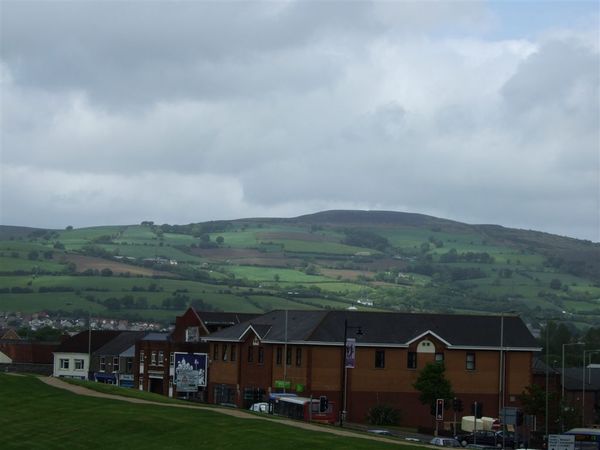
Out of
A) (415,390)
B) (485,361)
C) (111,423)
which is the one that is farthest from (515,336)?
(111,423)

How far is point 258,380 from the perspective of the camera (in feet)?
384

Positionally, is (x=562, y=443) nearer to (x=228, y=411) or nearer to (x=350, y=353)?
(x=228, y=411)

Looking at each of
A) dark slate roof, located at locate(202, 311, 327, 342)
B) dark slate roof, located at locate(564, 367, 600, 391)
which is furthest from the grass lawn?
dark slate roof, located at locate(564, 367, 600, 391)

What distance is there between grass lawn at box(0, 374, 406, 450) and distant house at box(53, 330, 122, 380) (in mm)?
78815

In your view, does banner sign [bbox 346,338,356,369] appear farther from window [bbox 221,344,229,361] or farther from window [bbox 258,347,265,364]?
window [bbox 221,344,229,361]

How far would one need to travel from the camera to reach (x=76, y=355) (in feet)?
534

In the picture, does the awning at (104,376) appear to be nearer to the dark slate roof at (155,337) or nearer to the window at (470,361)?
the dark slate roof at (155,337)

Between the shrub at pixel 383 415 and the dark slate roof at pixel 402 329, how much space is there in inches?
225

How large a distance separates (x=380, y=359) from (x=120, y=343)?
53906 millimetres

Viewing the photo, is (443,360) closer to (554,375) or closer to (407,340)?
(407,340)

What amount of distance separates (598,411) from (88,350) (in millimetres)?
63369

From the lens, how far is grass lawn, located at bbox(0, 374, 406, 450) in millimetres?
60000

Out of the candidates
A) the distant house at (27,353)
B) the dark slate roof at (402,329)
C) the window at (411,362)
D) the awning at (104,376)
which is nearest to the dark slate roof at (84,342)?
the awning at (104,376)

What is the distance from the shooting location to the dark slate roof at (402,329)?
369ft
